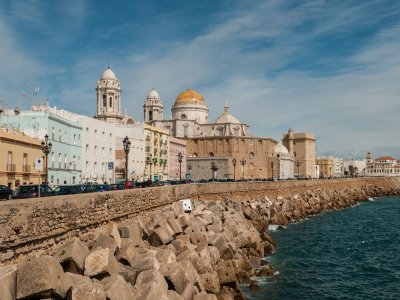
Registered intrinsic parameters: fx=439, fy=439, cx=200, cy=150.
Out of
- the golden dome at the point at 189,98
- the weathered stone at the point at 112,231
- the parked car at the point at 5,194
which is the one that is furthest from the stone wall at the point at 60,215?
the golden dome at the point at 189,98

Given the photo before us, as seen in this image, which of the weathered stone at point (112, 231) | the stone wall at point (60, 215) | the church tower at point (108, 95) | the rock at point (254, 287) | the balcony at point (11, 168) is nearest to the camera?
the stone wall at point (60, 215)

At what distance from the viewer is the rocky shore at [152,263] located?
10.4m

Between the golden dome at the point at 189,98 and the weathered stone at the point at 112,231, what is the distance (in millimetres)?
103708

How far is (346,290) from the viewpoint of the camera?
22.3m

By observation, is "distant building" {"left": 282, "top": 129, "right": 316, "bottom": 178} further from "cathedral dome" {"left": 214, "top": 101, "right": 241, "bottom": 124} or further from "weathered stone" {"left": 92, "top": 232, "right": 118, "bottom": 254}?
"weathered stone" {"left": 92, "top": 232, "right": 118, "bottom": 254}

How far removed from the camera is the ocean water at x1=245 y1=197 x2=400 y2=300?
Result: 71.6ft

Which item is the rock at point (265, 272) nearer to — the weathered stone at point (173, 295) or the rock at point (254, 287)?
the rock at point (254, 287)

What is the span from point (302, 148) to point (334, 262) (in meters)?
124

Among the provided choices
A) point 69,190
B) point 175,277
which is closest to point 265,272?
point 175,277

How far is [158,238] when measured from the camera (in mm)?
19344

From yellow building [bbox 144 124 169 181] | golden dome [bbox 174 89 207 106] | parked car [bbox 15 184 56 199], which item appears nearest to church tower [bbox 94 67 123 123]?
yellow building [bbox 144 124 169 181]

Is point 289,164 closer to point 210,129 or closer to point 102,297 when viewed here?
point 210,129

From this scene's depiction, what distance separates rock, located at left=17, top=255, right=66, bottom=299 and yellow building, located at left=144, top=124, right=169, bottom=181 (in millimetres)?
56238

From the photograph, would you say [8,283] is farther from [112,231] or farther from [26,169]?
[26,169]
